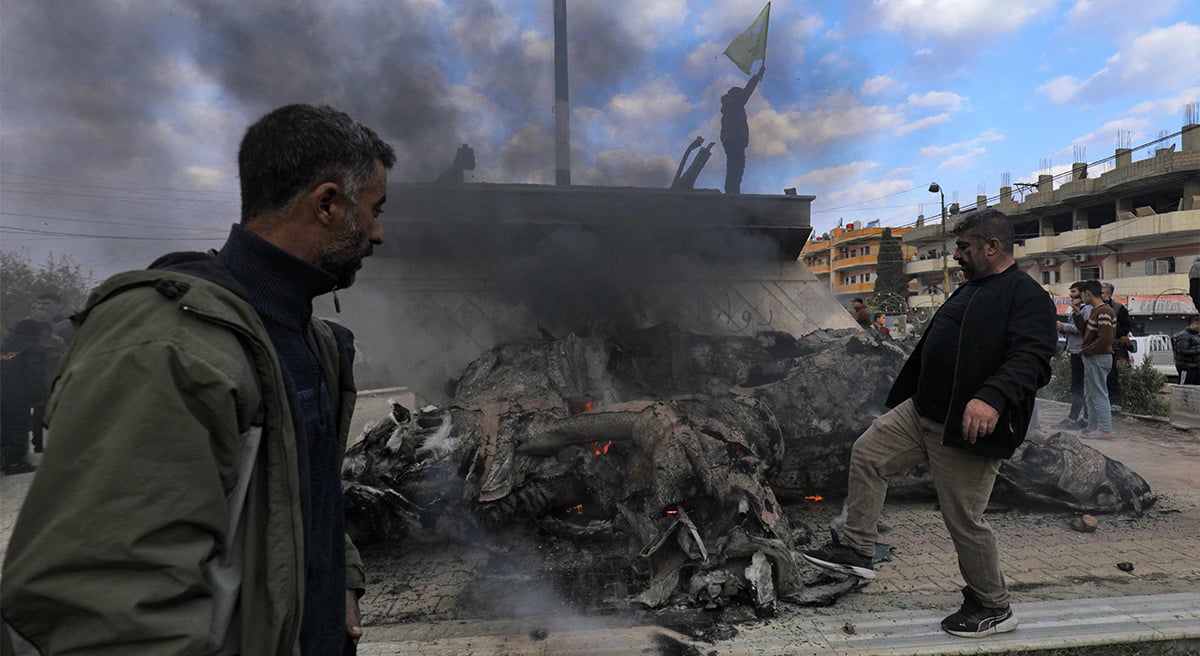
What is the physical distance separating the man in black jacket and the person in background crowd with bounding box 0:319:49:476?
773 cm

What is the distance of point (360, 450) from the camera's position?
384 cm

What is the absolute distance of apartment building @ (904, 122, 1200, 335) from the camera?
25.8 m

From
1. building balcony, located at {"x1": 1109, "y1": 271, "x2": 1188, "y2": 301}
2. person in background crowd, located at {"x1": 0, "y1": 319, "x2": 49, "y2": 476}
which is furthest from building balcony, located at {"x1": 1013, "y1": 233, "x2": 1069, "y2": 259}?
person in background crowd, located at {"x1": 0, "y1": 319, "x2": 49, "y2": 476}

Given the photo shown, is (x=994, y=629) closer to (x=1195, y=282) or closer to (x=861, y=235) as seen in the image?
(x=1195, y=282)

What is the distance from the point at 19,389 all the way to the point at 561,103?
6.74m

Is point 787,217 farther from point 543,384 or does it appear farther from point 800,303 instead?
point 543,384

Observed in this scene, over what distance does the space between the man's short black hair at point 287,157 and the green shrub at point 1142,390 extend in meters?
10.3

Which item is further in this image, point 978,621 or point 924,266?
point 924,266

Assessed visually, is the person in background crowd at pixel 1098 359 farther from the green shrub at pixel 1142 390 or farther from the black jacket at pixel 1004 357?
the black jacket at pixel 1004 357

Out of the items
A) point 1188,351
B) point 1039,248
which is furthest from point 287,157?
point 1039,248

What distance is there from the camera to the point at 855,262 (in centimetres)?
5419

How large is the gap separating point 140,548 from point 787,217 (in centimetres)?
761

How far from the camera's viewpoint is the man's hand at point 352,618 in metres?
1.41

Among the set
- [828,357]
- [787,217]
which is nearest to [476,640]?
[828,357]
